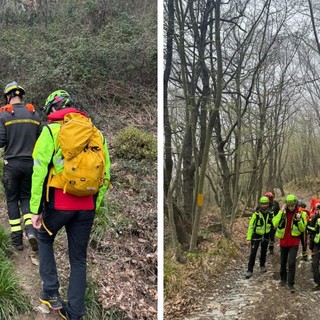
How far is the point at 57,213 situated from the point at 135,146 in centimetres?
250

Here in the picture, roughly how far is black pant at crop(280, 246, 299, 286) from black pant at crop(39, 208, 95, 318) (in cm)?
127

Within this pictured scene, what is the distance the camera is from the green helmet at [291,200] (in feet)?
8.82

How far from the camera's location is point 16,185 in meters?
3.08

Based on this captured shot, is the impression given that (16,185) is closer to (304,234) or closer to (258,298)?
(258,298)

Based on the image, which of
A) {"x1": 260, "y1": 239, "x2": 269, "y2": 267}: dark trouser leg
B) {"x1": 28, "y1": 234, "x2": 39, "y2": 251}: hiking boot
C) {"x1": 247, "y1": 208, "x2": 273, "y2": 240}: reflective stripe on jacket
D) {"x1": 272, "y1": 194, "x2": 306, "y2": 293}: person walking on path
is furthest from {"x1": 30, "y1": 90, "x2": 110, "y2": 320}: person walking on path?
{"x1": 272, "y1": 194, "x2": 306, "y2": 293}: person walking on path

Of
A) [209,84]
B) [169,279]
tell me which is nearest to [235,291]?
[169,279]

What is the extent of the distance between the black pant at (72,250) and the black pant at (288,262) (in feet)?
4.16

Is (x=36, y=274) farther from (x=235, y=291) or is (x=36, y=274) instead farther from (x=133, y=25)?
(x=133, y=25)

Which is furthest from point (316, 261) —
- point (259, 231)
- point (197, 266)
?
point (197, 266)

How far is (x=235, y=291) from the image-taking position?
262 cm

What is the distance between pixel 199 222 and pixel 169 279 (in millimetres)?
393

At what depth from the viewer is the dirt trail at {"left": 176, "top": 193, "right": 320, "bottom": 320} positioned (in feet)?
8.27

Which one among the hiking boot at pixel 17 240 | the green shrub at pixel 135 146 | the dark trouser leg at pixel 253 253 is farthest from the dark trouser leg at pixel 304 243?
the green shrub at pixel 135 146

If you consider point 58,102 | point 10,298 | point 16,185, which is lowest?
point 10,298
